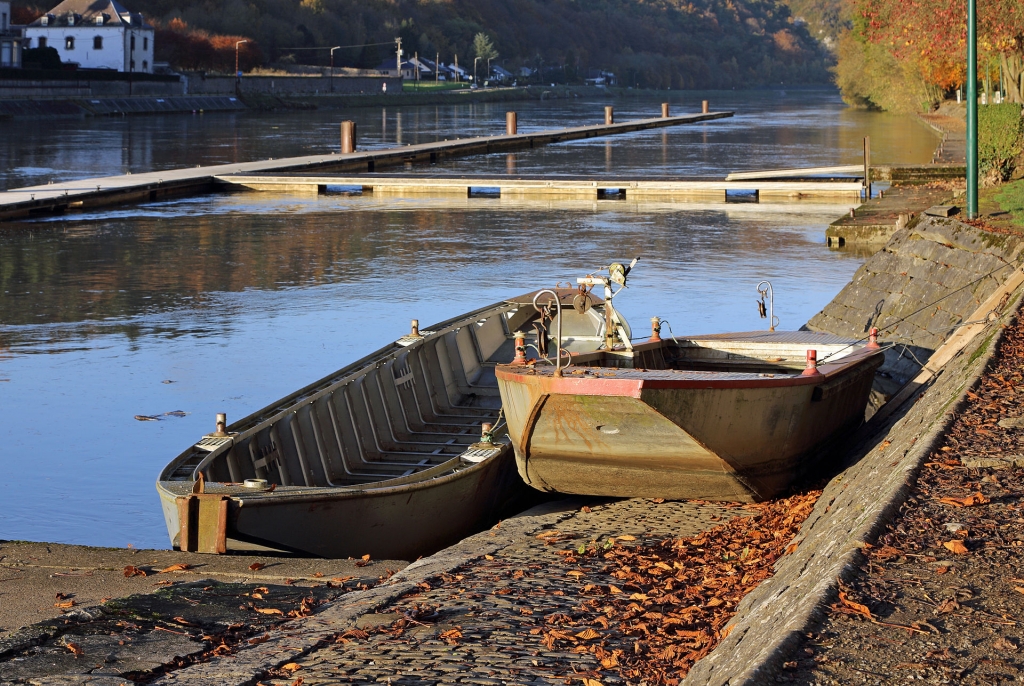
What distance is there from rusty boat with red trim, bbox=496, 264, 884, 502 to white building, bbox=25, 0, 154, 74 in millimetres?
105613

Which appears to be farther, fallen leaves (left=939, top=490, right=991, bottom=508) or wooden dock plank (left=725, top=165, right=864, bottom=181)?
wooden dock plank (left=725, top=165, right=864, bottom=181)

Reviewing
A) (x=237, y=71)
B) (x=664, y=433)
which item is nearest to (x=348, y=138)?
(x=664, y=433)

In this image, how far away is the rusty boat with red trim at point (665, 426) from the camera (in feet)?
29.5

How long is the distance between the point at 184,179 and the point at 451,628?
32994 millimetres

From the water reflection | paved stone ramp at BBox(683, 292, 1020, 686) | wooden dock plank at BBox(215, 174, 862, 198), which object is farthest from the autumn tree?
paved stone ramp at BBox(683, 292, 1020, 686)

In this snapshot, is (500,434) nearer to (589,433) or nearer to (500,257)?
(589,433)

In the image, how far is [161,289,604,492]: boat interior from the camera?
369 inches

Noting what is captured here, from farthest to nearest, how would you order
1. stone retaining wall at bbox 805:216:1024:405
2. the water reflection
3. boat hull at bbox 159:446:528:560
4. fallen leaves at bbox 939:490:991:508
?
the water reflection, stone retaining wall at bbox 805:216:1024:405, boat hull at bbox 159:446:528:560, fallen leaves at bbox 939:490:991:508

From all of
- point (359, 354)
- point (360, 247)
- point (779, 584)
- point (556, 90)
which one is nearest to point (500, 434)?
point (779, 584)

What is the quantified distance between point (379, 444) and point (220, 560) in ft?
10.7

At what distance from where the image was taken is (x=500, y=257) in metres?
25.9

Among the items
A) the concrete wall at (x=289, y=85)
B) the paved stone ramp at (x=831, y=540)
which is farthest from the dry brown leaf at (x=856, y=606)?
the concrete wall at (x=289, y=85)

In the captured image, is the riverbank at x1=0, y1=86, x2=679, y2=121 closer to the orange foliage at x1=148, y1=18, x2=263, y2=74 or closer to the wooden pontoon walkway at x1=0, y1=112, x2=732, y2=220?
the orange foliage at x1=148, y1=18, x2=263, y2=74

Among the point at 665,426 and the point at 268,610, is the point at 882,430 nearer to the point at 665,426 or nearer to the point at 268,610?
the point at 665,426
